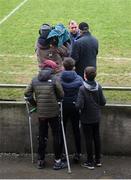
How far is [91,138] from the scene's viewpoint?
10.3 m

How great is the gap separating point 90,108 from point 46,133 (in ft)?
2.87

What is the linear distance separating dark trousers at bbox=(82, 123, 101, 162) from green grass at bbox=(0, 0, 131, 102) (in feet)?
4.99

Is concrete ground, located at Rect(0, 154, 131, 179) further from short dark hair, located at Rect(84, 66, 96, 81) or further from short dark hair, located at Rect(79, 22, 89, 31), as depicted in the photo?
short dark hair, located at Rect(79, 22, 89, 31)

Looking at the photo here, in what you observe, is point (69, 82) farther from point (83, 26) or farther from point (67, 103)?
point (83, 26)

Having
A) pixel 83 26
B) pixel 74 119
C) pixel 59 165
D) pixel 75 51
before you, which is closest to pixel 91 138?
pixel 74 119

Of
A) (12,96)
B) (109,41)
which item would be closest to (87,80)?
(12,96)

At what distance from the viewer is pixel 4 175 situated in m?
10.1

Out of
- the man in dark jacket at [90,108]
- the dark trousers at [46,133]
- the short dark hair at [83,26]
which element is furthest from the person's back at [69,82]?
the short dark hair at [83,26]

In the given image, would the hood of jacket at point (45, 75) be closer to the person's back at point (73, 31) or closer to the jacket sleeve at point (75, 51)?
the jacket sleeve at point (75, 51)

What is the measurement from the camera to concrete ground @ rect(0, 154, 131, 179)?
10031mm

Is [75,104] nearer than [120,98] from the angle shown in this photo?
Yes

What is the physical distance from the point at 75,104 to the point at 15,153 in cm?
175

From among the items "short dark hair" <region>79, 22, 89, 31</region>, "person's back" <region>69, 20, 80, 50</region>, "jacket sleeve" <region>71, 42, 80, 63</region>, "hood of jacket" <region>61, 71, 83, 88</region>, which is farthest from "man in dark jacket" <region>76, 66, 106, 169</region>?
"person's back" <region>69, 20, 80, 50</region>

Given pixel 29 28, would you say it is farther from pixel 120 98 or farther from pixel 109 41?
pixel 120 98
